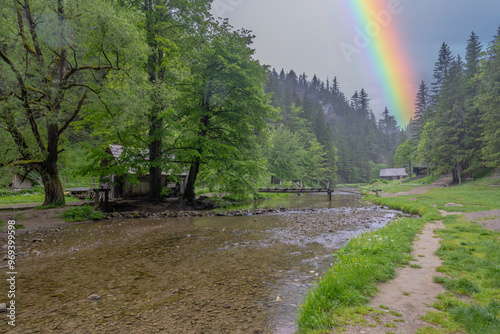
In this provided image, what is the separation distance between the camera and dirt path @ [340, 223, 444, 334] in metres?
3.76

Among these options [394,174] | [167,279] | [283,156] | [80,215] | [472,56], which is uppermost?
[472,56]

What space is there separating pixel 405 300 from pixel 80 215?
1712 centimetres

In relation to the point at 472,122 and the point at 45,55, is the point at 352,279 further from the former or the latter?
the point at 472,122

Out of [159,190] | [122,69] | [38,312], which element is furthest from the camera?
[159,190]

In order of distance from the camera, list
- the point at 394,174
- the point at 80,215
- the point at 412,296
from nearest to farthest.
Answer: the point at 412,296 < the point at 80,215 < the point at 394,174

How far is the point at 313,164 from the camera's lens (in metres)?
71.8

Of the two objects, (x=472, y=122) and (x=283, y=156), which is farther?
(x=283, y=156)

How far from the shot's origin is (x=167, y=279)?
6.51 meters

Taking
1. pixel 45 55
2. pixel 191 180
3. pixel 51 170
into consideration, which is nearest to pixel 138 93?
pixel 45 55

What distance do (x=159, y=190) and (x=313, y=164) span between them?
186 ft

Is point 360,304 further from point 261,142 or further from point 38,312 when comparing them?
point 261,142

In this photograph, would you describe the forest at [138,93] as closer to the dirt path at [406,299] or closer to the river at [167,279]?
the river at [167,279]

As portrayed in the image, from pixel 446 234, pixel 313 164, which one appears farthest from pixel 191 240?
pixel 313 164

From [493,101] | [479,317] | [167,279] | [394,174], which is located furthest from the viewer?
[394,174]
